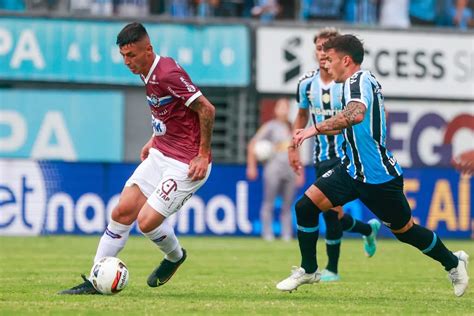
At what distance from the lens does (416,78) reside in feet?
81.2

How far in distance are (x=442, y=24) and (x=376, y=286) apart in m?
14.7

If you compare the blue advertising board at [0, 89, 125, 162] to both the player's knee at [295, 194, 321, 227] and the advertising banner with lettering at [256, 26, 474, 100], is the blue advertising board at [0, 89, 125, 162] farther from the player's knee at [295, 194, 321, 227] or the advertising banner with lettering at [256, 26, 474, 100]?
the player's knee at [295, 194, 321, 227]

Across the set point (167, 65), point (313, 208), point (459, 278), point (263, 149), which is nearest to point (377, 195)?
point (313, 208)

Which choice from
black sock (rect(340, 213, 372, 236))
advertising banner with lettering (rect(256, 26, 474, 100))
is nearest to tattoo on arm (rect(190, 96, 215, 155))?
black sock (rect(340, 213, 372, 236))

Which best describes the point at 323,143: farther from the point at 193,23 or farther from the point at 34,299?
the point at 193,23

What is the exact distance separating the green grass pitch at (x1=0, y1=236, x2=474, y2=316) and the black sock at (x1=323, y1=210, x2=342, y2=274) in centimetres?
26

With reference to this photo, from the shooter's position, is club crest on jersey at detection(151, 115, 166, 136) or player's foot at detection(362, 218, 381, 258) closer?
club crest on jersey at detection(151, 115, 166, 136)

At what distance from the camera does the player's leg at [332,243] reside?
1287 centimetres

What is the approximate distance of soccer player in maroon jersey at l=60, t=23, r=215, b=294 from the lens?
10.4 metres

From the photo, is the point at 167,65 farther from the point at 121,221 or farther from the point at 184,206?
the point at 184,206

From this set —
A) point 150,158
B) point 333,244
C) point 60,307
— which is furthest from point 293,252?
point 60,307

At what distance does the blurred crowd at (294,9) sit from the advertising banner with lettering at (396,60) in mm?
518

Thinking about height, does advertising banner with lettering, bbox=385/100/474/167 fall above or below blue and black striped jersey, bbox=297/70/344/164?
below

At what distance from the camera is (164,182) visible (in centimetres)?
1059
